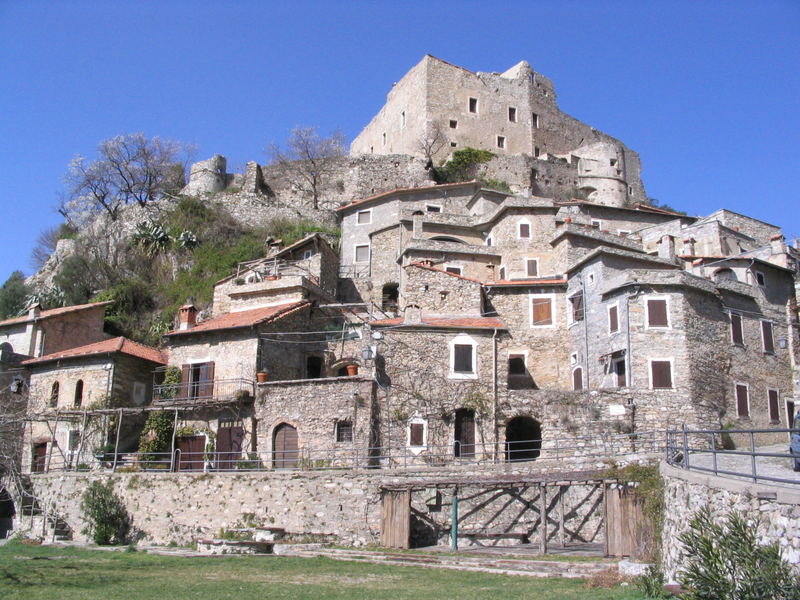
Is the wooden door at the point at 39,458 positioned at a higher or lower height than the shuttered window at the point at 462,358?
lower

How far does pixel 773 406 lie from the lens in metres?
34.5

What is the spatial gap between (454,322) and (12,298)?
35.8 meters

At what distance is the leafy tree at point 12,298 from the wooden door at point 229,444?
26.8 metres

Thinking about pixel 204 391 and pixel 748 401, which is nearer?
pixel 748 401

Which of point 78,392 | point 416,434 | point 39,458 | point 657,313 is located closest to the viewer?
point 416,434

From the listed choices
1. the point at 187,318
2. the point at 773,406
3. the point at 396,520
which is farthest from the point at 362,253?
the point at 396,520

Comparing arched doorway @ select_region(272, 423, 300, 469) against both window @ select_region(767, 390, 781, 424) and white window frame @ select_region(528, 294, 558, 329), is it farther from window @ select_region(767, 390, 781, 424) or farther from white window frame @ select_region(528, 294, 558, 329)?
window @ select_region(767, 390, 781, 424)

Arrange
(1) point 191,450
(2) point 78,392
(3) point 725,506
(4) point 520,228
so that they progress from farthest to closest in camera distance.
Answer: (4) point 520,228 → (2) point 78,392 → (1) point 191,450 → (3) point 725,506

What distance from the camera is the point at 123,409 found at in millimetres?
33344

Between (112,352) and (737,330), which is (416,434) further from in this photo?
(112,352)

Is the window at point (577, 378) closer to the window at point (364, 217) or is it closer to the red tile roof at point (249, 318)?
the red tile roof at point (249, 318)

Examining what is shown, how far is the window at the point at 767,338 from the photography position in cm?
3541

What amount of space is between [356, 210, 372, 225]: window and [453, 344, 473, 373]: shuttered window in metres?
19.8

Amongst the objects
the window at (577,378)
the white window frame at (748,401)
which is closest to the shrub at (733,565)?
the white window frame at (748,401)
